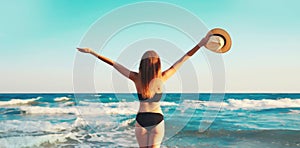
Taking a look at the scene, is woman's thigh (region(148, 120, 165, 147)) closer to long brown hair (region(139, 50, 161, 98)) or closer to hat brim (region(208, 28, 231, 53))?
long brown hair (region(139, 50, 161, 98))

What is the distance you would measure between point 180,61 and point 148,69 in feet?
1.04

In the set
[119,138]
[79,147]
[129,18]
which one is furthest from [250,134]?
[129,18]

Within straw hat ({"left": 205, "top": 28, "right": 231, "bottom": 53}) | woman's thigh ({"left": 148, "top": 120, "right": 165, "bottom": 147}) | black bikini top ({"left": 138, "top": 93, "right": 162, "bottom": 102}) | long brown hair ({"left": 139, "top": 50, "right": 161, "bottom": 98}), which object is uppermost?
straw hat ({"left": 205, "top": 28, "right": 231, "bottom": 53})

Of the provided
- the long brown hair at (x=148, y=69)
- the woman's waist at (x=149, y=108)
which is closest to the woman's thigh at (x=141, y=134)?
the woman's waist at (x=149, y=108)

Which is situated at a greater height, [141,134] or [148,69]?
[148,69]

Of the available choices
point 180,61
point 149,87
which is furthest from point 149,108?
point 180,61

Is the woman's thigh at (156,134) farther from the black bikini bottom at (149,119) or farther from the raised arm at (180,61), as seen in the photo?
the raised arm at (180,61)

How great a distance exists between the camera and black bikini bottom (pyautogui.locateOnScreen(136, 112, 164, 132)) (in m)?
3.20

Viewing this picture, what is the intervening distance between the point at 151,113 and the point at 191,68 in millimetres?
734

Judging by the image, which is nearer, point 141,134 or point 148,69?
point 148,69

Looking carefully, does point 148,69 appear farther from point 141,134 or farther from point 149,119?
point 141,134

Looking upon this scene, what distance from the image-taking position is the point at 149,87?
3137 mm

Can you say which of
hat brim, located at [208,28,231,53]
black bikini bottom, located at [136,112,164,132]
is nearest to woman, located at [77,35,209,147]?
black bikini bottom, located at [136,112,164,132]

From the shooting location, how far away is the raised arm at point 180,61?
3197 mm
